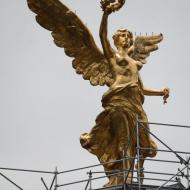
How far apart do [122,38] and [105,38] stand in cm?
67

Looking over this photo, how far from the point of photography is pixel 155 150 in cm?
2602

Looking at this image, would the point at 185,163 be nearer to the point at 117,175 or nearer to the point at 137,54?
the point at 117,175

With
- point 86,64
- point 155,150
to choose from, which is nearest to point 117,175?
point 155,150

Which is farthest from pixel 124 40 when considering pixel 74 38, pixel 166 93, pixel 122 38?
pixel 166 93

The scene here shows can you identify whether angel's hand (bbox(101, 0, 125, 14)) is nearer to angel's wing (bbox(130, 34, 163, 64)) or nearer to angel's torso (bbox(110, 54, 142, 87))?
angel's torso (bbox(110, 54, 142, 87))

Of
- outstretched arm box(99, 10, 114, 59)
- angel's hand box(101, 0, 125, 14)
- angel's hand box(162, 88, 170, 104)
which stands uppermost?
angel's hand box(101, 0, 125, 14)

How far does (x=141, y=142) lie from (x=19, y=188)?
2.65 m

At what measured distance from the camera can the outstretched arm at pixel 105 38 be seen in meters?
27.0

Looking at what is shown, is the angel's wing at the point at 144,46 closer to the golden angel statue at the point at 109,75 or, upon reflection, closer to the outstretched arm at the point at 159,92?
the golden angel statue at the point at 109,75

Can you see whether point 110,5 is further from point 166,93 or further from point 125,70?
point 166,93

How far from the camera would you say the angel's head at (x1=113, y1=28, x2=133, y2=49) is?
27703 mm

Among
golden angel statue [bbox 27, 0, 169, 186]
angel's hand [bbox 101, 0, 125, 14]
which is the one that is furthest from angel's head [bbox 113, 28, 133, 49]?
angel's hand [bbox 101, 0, 125, 14]

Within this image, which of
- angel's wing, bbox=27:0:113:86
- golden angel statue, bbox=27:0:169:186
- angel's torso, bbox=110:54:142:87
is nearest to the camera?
golden angel statue, bbox=27:0:169:186

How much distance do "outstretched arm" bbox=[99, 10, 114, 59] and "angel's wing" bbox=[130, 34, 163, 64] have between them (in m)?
0.94
